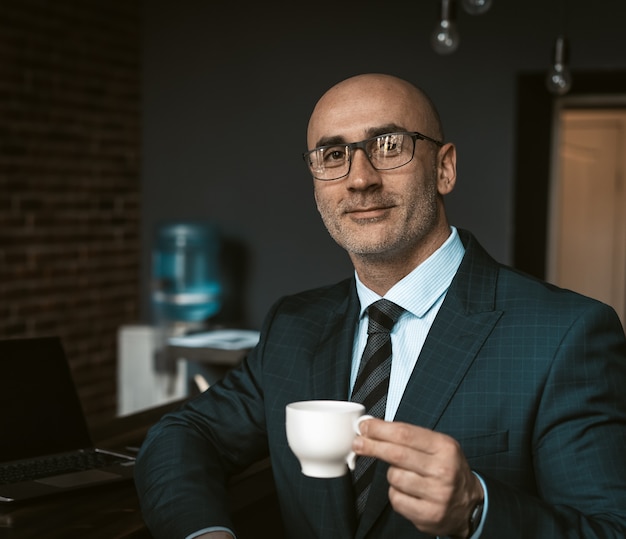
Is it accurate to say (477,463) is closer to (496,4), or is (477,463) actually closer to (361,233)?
(361,233)

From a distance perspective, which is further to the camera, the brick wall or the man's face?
the brick wall

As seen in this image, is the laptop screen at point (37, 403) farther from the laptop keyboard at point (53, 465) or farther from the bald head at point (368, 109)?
the bald head at point (368, 109)

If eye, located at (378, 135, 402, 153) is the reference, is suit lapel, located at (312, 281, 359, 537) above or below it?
below

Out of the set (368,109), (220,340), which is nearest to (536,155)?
(220,340)

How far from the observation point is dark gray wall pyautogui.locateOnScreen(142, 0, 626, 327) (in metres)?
4.09

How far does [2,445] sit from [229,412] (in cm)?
44

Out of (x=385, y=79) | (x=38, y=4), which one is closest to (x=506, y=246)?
(x=38, y=4)

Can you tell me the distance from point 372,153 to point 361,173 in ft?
0.16

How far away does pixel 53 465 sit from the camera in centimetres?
167

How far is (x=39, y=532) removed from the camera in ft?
4.42

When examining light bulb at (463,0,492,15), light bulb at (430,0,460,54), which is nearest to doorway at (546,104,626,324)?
light bulb at (430,0,460,54)

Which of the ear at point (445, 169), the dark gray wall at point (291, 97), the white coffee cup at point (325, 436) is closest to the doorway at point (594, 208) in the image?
the dark gray wall at point (291, 97)

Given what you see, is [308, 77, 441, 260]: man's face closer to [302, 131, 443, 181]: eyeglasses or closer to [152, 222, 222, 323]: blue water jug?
[302, 131, 443, 181]: eyeglasses

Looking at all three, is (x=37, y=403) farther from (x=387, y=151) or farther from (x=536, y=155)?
(x=536, y=155)
